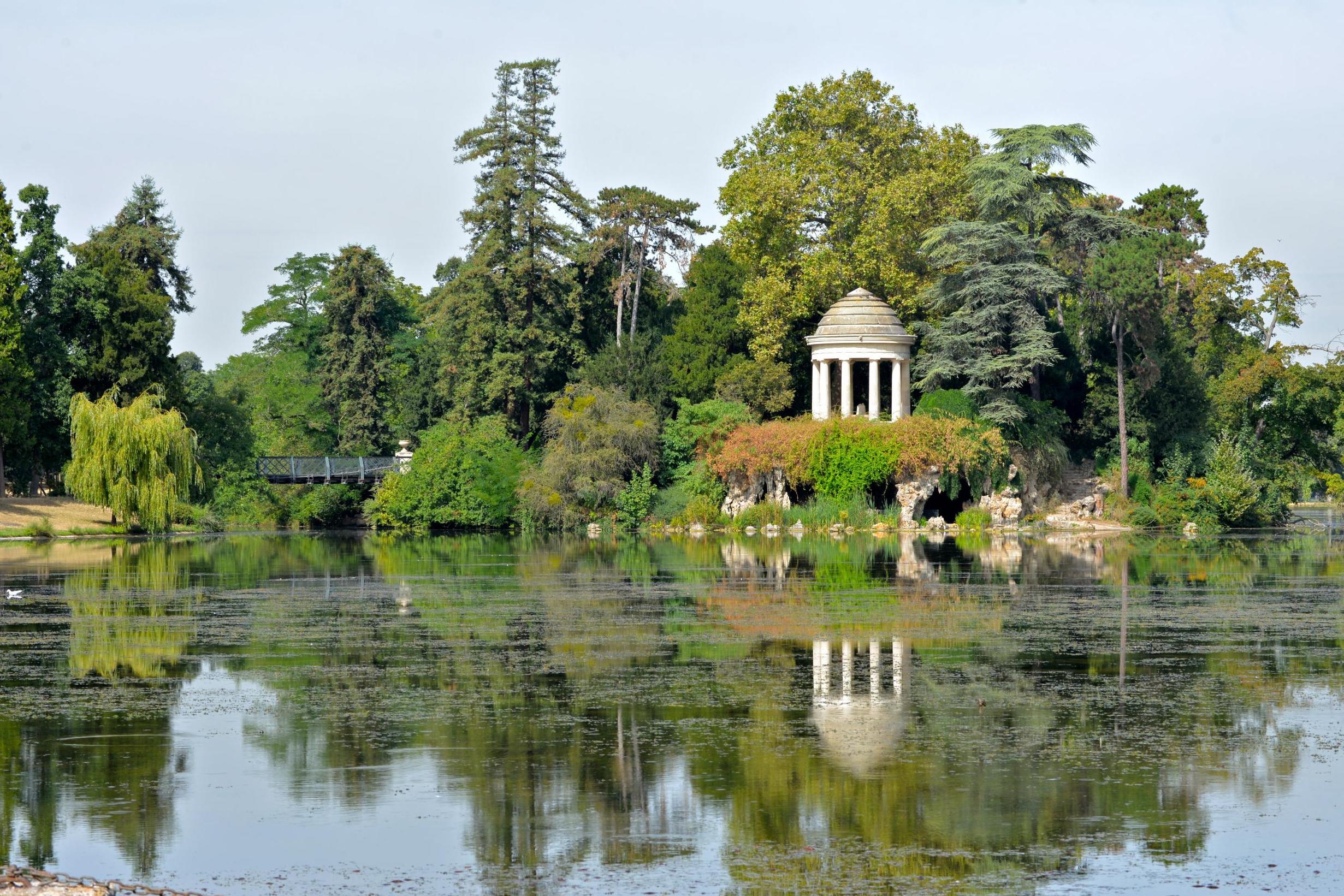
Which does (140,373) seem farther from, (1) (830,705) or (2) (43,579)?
(1) (830,705)

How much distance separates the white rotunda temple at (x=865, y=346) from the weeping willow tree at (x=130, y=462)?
2306 centimetres

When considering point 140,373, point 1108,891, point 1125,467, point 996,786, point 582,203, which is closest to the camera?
point 1108,891

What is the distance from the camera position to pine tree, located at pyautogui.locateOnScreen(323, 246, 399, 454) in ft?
225

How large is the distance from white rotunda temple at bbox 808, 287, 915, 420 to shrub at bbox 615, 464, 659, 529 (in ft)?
23.0

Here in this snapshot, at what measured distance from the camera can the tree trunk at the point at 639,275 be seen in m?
64.6

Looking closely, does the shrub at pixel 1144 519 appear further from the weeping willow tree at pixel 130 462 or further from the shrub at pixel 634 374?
the weeping willow tree at pixel 130 462

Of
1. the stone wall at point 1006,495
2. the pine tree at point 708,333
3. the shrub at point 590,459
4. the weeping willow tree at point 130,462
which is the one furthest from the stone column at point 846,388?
the weeping willow tree at point 130,462

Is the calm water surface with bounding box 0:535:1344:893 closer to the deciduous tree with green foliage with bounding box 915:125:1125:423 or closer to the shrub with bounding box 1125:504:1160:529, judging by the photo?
the shrub with bounding box 1125:504:1160:529

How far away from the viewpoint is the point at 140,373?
187 ft

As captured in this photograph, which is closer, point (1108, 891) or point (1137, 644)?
point (1108, 891)

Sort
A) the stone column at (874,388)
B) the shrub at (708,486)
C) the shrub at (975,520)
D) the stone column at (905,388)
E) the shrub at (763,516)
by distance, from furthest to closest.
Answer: the shrub at (708,486)
the stone column at (905,388)
the stone column at (874,388)
the shrub at (763,516)
the shrub at (975,520)

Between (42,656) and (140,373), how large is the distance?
131 feet

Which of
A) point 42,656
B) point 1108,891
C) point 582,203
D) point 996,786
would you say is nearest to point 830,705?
point 996,786

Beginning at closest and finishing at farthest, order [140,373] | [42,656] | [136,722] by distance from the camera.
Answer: [136,722], [42,656], [140,373]
